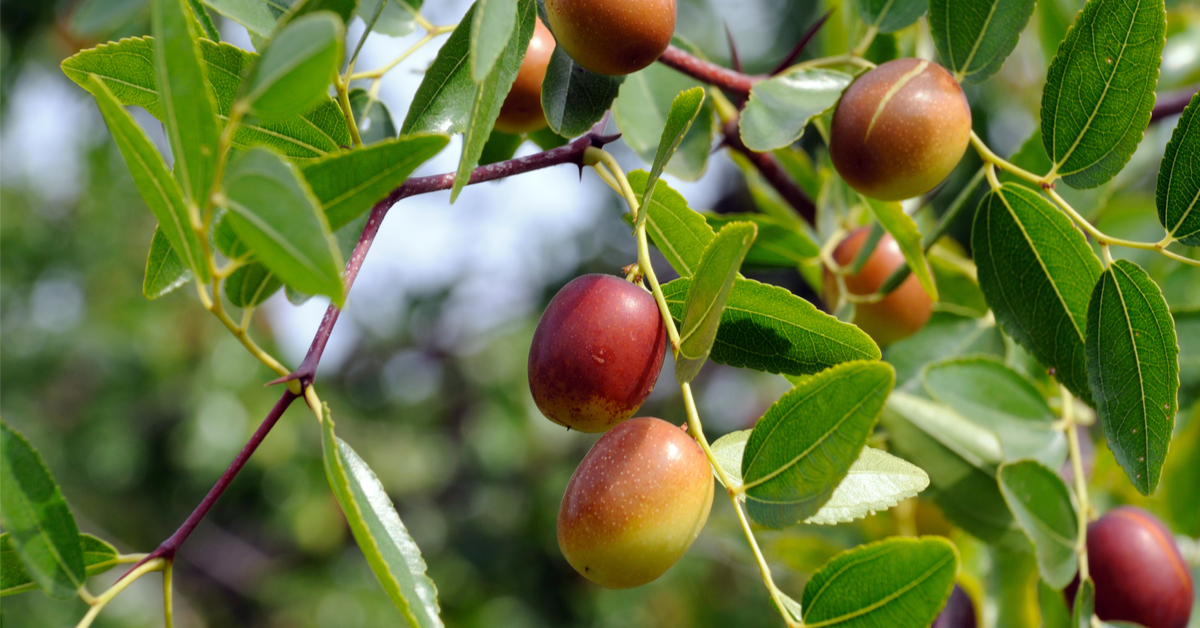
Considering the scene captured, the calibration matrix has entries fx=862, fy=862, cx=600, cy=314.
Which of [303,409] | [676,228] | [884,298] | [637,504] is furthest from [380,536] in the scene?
A: [303,409]

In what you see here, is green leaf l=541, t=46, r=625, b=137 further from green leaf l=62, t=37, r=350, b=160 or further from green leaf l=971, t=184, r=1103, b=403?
green leaf l=971, t=184, r=1103, b=403

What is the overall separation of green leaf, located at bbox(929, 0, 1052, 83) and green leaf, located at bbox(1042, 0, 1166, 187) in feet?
0.31

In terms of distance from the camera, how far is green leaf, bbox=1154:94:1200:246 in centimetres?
A: 84

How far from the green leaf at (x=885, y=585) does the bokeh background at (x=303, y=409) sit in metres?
2.48

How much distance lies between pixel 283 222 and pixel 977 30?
83 cm

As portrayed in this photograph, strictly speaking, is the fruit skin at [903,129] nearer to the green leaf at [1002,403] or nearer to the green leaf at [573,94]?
the green leaf at [573,94]

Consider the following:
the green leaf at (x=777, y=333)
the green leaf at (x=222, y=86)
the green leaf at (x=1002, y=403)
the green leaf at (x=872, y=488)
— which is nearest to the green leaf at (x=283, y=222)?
the green leaf at (x=222, y=86)

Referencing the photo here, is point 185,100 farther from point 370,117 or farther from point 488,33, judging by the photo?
point 370,117

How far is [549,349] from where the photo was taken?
81 centimetres

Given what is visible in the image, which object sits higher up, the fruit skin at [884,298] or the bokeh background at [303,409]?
the fruit skin at [884,298]

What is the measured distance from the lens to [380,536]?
678 millimetres

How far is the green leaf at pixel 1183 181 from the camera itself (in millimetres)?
844

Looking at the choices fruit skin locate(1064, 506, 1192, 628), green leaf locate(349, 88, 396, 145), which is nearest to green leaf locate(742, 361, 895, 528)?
green leaf locate(349, 88, 396, 145)

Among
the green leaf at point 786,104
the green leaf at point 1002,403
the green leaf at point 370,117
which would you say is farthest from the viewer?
the green leaf at point 1002,403
